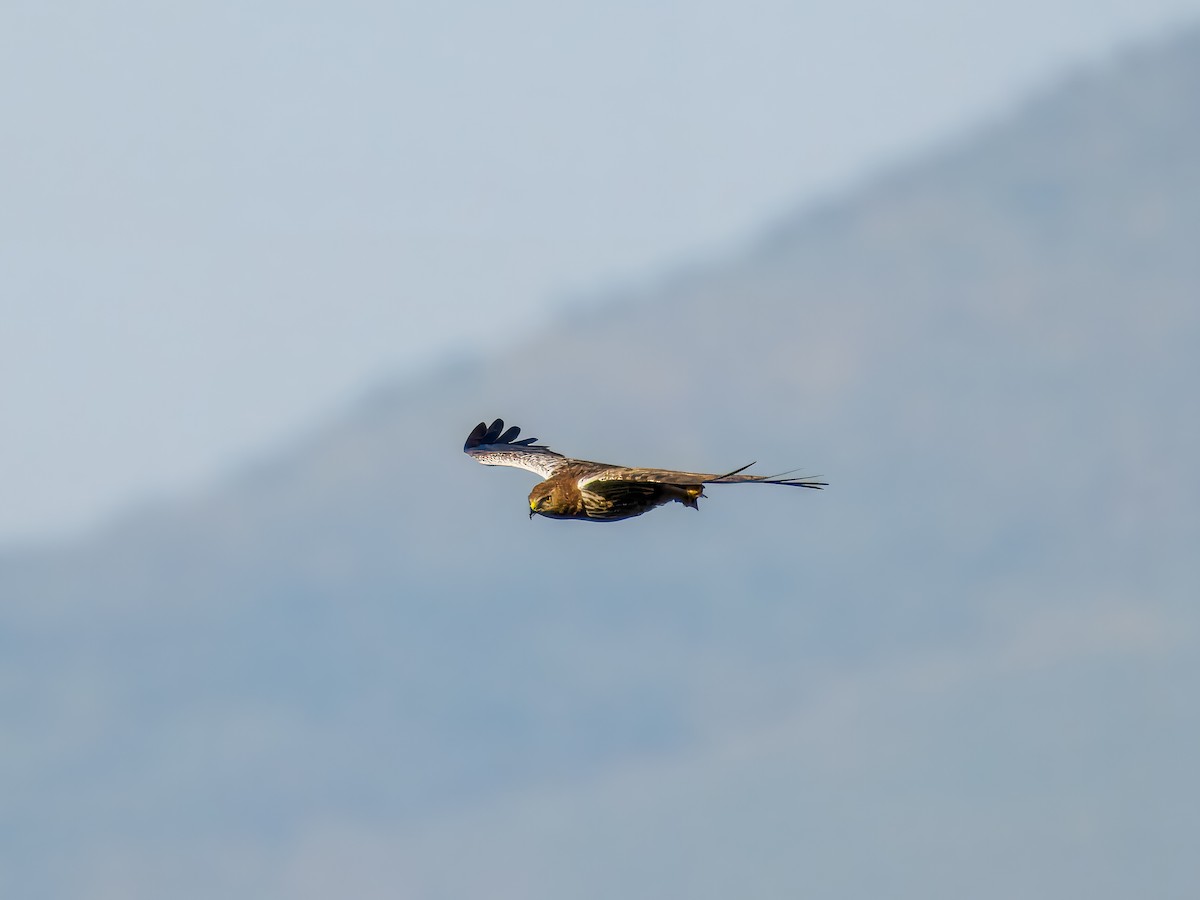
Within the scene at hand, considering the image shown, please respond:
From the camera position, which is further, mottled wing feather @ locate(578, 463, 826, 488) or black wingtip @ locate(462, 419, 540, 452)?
black wingtip @ locate(462, 419, 540, 452)

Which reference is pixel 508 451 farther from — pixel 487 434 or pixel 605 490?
pixel 605 490

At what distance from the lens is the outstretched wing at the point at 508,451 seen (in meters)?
53.8

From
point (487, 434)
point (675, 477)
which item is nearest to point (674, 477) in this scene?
point (675, 477)

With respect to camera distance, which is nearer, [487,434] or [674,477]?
[674,477]

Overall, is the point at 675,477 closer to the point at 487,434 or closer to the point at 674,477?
the point at 674,477

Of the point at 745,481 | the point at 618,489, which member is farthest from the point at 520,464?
the point at 745,481

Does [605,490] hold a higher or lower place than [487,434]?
lower

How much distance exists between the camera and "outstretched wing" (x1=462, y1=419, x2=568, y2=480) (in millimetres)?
53750

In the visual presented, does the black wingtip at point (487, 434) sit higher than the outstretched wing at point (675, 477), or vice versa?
the black wingtip at point (487, 434)

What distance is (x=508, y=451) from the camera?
57312 millimetres

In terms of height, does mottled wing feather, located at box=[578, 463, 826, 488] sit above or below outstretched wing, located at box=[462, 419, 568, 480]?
below

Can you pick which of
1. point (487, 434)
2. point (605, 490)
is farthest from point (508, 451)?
point (605, 490)

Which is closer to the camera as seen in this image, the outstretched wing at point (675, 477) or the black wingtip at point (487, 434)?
the outstretched wing at point (675, 477)

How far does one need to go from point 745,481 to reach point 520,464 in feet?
59.6
